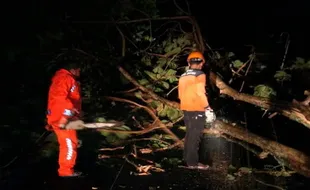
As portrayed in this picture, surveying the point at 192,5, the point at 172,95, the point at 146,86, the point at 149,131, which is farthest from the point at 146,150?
the point at 192,5

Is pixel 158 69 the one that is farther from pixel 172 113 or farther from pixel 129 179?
pixel 129 179

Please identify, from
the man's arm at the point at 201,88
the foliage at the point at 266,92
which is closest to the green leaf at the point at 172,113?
the foliage at the point at 266,92

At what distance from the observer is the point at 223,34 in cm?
1094

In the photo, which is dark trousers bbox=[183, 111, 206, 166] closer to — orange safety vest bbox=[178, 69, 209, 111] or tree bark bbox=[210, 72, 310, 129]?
orange safety vest bbox=[178, 69, 209, 111]

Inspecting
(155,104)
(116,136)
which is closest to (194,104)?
(116,136)

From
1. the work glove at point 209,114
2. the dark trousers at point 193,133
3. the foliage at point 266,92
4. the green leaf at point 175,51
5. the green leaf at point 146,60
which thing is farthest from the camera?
the green leaf at point 146,60

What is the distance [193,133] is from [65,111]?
1902 millimetres

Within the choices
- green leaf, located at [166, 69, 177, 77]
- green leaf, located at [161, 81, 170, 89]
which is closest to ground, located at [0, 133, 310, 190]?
green leaf, located at [161, 81, 170, 89]

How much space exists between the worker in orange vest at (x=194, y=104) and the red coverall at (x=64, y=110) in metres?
1.59

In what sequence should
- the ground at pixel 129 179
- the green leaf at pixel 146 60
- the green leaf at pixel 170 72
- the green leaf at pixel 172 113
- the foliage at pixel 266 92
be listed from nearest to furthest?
the ground at pixel 129 179 < the foliage at pixel 266 92 < the green leaf at pixel 172 113 < the green leaf at pixel 170 72 < the green leaf at pixel 146 60

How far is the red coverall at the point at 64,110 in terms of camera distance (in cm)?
525

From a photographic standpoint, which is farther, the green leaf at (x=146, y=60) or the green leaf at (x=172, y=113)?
the green leaf at (x=146, y=60)

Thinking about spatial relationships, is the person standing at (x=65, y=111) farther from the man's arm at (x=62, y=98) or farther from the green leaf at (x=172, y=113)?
the green leaf at (x=172, y=113)

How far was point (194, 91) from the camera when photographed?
557 cm
